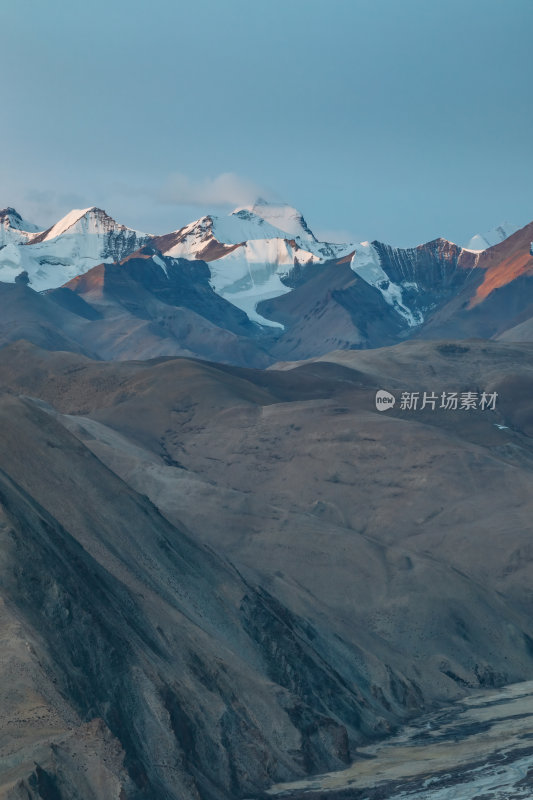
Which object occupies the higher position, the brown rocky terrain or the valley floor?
the brown rocky terrain

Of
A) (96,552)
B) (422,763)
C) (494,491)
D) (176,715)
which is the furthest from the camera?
(494,491)

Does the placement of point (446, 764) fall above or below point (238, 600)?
below

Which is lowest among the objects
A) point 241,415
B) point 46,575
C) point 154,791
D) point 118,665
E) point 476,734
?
point 476,734

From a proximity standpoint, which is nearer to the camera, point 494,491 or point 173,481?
point 173,481

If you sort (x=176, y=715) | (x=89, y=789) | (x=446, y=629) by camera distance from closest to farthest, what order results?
(x=89, y=789) → (x=176, y=715) → (x=446, y=629)

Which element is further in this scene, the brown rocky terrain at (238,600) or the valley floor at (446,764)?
the valley floor at (446,764)

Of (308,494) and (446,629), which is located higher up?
(308,494)

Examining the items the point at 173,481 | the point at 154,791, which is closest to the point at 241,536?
the point at 173,481

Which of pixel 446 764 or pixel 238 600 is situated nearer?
pixel 446 764

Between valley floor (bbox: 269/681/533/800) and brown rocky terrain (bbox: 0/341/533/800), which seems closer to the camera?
brown rocky terrain (bbox: 0/341/533/800)

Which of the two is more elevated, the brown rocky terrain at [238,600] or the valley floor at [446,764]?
the brown rocky terrain at [238,600]

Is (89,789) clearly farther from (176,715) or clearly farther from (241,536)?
(241,536)
